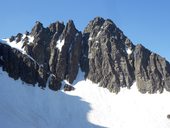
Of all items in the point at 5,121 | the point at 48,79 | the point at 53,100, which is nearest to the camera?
the point at 5,121

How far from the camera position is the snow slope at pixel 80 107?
460 feet

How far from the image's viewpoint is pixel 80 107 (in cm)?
16850

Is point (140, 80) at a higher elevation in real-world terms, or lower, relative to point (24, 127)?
higher

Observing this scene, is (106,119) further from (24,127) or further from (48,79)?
(24,127)

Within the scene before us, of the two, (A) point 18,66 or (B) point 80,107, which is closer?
(A) point 18,66

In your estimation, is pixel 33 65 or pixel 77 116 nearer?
pixel 77 116

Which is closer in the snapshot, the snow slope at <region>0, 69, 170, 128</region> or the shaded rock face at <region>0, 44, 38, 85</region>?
the snow slope at <region>0, 69, 170, 128</region>

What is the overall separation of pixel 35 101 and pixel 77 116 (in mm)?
18485

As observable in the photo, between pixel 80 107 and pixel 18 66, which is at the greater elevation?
pixel 18 66

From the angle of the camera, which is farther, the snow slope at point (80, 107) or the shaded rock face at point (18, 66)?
the shaded rock face at point (18, 66)

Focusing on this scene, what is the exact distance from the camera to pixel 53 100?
545 ft

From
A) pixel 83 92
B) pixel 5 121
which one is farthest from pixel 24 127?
pixel 83 92

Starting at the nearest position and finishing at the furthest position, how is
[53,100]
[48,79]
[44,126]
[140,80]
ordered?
[44,126] → [53,100] → [48,79] → [140,80]

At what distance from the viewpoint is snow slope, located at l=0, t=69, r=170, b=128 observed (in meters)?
140
